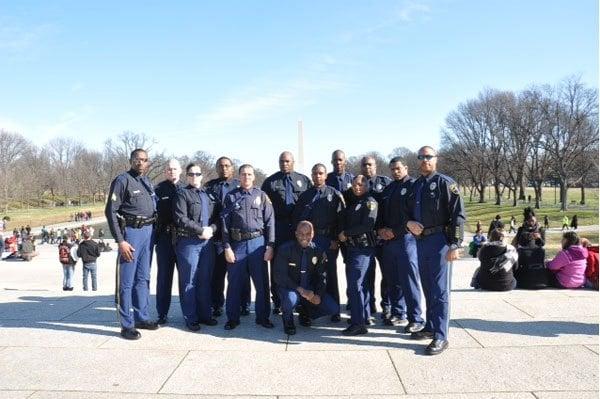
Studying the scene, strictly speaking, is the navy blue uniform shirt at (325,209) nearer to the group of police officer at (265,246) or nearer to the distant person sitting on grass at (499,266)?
the group of police officer at (265,246)

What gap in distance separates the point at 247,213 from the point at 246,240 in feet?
1.13

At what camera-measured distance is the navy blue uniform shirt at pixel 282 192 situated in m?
6.43

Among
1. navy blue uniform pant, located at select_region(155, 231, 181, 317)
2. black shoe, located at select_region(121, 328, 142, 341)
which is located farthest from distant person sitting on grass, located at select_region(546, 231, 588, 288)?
black shoe, located at select_region(121, 328, 142, 341)

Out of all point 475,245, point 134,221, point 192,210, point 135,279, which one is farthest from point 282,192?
point 475,245

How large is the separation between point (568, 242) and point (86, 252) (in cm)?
1148

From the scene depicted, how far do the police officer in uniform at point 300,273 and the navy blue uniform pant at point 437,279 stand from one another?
1.28 metres

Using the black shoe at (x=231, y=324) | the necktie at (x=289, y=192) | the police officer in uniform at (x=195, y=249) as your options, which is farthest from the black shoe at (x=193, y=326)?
the necktie at (x=289, y=192)

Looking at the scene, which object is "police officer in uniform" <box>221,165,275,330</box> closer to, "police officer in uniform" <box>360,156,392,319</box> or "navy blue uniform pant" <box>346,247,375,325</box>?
"navy blue uniform pant" <box>346,247,375,325</box>

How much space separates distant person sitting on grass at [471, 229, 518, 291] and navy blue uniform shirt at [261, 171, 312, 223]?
3.45 meters

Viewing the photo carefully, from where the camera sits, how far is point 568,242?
7723 mm

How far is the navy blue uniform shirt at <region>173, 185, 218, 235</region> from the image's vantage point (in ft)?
18.5

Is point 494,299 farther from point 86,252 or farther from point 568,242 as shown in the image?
point 86,252

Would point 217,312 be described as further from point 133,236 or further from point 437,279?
point 437,279

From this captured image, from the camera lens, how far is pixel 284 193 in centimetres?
644
